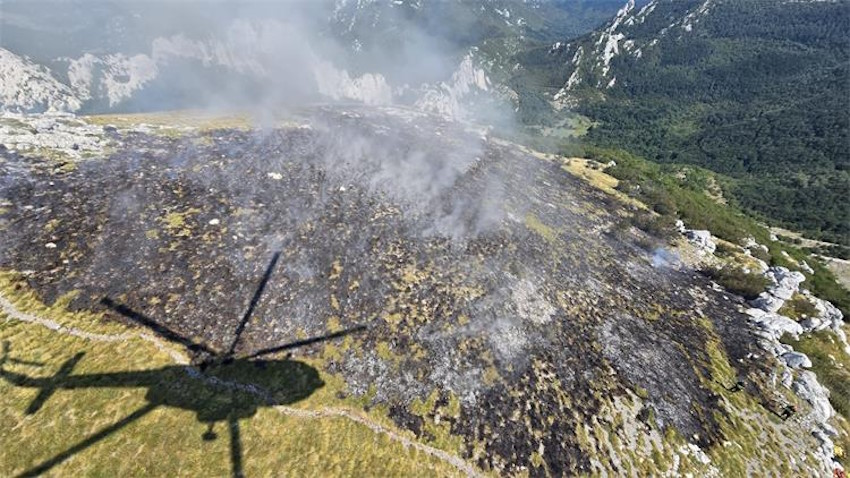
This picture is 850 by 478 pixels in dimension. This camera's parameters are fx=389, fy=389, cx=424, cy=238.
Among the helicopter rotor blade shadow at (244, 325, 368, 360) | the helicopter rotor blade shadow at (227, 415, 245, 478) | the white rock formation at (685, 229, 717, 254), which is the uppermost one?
the helicopter rotor blade shadow at (244, 325, 368, 360)

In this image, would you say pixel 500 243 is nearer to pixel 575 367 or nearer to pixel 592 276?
pixel 592 276

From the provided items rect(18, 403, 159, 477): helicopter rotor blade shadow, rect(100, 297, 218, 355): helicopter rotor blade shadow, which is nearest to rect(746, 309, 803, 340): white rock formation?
rect(100, 297, 218, 355): helicopter rotor blade shadow

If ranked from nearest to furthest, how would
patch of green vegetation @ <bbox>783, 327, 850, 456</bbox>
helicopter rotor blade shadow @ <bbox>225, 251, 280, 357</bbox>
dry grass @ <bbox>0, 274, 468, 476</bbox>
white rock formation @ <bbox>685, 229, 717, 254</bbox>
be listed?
dry grass @ <bbox>0, 274, 468, 476</bbox> → helicopter rotor blade shadow @ <bbox>225, 251, 280, 357</bbox> → patch of green vegetation @ <bbox>783, 327, 850, 456</bbox> → white rock formation @ <bbox>685, 229, 717, 254</bbox>

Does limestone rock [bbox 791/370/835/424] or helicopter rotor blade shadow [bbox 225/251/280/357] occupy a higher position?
helicopter rotor blade shadow [bbox 225/251/280/357]

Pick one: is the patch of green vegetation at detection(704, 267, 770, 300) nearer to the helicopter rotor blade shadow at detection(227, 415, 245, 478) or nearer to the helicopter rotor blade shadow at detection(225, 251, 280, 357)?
the helicopter rotor blade shadow at detection(225, 251, 280, 357)

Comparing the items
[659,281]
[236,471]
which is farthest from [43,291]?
[659,281]

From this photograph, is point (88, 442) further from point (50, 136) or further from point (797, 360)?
point (797, 360)
